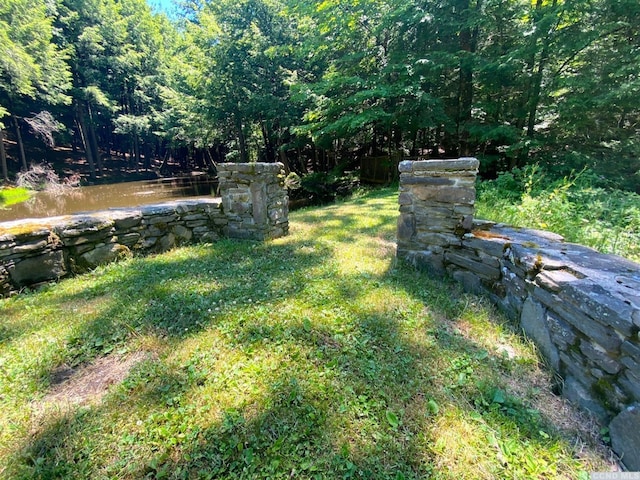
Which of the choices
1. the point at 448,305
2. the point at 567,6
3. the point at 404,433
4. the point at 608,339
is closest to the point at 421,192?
the point at 448,305

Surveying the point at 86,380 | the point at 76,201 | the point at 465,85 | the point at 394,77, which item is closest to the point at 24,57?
the point at 76,201

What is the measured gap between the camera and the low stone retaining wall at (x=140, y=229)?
2779mm

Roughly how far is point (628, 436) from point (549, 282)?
0.80 meters

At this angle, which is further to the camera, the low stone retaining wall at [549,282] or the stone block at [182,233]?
the stone block at [182,233]

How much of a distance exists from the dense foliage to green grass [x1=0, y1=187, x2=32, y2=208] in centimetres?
342

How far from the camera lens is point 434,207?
298 centimetres

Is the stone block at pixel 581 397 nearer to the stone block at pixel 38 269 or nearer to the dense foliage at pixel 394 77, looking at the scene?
the stone block at pixel 38 269

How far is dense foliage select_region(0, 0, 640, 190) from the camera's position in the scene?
261 inches

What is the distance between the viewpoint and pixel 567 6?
6438mm

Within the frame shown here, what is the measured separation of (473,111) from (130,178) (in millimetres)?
23773

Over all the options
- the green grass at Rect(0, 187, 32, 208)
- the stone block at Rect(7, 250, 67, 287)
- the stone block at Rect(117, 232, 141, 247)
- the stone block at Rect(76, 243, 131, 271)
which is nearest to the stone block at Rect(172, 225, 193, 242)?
the stone block at Rect(117, 232, 141, 247)

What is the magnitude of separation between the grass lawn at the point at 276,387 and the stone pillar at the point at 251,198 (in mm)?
1515

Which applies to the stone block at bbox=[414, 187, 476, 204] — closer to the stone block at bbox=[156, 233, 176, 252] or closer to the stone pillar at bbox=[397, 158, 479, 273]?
the stone pillar at bbox=[397, 158, 479, 273]

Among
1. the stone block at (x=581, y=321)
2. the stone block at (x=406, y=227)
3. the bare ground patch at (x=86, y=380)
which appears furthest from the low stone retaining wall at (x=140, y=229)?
the stone block at (x=581, y=321)
